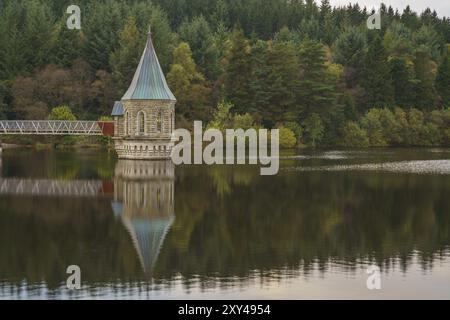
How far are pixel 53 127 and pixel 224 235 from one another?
42461 mm

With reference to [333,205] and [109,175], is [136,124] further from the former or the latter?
[333,205]

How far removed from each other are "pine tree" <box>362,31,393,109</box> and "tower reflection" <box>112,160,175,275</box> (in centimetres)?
4032

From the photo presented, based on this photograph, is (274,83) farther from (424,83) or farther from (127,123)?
(127,123)

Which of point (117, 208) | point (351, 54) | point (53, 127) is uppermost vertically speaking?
point (351, 54)

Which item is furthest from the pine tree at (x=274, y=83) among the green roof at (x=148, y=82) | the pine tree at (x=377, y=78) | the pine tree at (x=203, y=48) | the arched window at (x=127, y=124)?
the arched window at (x=127, y=124)

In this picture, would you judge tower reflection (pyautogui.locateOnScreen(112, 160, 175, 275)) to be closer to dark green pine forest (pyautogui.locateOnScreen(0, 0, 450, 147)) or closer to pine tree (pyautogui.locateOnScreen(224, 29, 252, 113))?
pine tree (pyautogui.locateOnScreen(224, 29, 252, 113))

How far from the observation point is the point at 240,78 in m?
73.8

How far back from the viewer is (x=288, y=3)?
135 meters

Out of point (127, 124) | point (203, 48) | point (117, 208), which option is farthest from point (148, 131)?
point (203, 48)

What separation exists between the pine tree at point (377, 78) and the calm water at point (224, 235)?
42.2 m

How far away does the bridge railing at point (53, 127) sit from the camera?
200 ft

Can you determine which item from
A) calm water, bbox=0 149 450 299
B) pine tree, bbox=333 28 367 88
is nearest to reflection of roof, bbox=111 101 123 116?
calm water, bbox=0 149 450 299

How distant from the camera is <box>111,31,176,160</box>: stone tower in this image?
52906 mm
